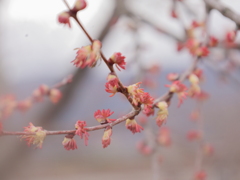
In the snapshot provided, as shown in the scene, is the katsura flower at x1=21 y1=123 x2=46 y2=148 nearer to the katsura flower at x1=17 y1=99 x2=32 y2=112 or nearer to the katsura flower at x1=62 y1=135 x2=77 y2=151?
the katsura flower at x1=62 y1=135 x2=77 y2=151

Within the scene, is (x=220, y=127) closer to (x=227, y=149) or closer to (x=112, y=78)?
(x=227, y=149)

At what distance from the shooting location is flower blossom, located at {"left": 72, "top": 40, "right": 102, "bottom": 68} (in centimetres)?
38

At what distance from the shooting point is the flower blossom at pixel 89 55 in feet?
1.26

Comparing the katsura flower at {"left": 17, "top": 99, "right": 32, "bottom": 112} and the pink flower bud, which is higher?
the katsura flower at {"left": 17, "top": 99, "right": 32, "bottom": 112}

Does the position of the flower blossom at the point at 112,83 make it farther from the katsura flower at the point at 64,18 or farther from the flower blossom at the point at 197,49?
the flower blossom at the point at 197,49

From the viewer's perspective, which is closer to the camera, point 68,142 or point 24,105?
point 68,142

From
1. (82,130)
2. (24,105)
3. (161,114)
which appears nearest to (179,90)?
(161,114)

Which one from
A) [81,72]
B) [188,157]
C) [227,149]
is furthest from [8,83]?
[188,157]

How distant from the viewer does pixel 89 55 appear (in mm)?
391

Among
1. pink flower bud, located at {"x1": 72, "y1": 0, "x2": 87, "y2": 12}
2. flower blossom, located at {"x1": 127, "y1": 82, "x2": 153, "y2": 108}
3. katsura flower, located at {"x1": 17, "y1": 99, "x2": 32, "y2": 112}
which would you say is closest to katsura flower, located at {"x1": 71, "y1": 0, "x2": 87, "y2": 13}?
pink flower bud, located at {"x1": 72, "y1": 0, "x2": 87, "y2": 12}

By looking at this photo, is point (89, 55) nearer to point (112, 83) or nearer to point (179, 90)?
point (112, 83)

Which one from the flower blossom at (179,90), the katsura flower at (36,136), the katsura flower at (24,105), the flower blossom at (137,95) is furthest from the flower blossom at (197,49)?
the katsura flower at (24,105)

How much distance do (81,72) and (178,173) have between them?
183 centimetres

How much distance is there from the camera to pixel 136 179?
3027 millimetres
